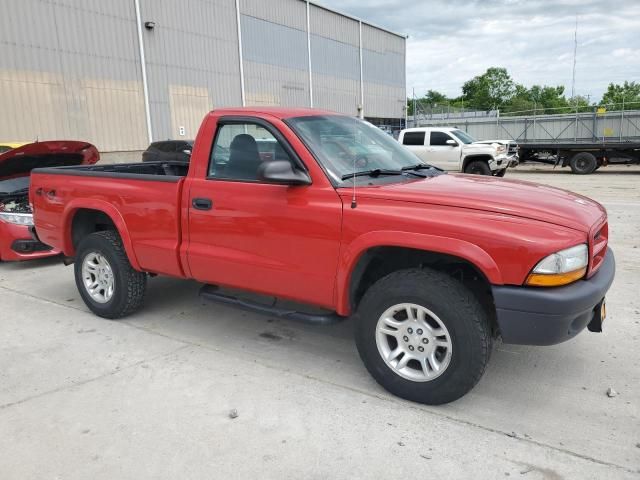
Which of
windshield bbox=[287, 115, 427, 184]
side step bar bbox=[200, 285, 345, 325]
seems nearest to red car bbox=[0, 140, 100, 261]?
side step bar bbox=[200, 285, 345, 325]

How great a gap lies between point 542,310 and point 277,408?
5.46 feet

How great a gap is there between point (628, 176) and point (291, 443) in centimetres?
1919

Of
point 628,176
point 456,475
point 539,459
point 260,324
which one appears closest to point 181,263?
point 260,324

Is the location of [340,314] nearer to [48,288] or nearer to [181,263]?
→ [181,263]

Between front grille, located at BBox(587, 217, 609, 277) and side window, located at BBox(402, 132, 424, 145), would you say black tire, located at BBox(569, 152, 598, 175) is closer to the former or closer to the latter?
side window, located at BBox(402, 132, 424, 145)

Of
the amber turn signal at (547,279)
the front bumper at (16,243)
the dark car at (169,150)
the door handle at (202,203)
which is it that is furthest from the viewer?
the dark car at (169,150)

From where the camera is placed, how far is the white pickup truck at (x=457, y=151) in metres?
16.8

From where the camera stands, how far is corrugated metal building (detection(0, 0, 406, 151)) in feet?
57.8

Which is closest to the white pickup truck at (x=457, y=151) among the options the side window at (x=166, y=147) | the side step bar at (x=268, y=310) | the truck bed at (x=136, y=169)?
the side window at (x=166, y=147)

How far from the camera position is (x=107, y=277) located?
4871mm

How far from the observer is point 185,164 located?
5.96m

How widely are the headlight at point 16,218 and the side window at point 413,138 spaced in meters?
13.8

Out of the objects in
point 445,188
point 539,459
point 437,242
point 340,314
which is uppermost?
point 445,188

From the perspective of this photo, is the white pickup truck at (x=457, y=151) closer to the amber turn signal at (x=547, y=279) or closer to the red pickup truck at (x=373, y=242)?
the red pickup truck at (x=373, y=242)
